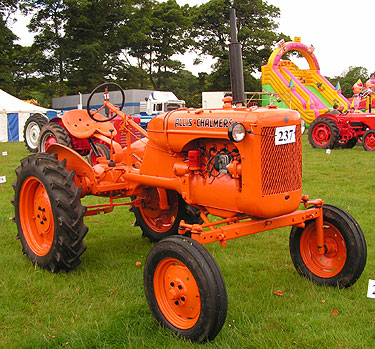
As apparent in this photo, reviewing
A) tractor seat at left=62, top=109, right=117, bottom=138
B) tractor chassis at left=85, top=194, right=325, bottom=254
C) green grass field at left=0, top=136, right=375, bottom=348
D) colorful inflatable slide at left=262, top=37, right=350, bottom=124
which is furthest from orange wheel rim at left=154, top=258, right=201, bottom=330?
colorful inflatable slide at left=262, top=37, right=350, bottom=124

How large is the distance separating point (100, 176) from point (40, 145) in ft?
21.4

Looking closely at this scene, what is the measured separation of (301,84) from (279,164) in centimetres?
2285

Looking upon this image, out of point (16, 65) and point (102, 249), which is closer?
point (102, 249)

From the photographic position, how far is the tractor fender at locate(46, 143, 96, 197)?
4328 mm

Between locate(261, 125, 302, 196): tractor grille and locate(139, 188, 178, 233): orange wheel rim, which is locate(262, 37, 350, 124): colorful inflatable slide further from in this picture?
locate(261, 125, 302, 196): tractor grille

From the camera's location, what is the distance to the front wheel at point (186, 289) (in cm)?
270

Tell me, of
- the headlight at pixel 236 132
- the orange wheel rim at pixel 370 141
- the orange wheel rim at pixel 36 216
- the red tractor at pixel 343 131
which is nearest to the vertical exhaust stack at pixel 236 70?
the headlight at pixel 236 132

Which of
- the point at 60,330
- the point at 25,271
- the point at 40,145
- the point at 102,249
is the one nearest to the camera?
the point at 60,330

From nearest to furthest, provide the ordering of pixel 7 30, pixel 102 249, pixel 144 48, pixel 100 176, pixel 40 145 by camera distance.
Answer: pixel 100 176, pixel 102 249, pixel 40 145, pixel 7 30, pixel 144 48

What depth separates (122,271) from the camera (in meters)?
4.05

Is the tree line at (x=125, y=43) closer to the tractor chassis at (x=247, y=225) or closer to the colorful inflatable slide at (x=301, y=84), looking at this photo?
the colorful inflatable slide at (x=301, y=84)

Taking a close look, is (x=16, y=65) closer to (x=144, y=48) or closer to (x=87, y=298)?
(x=144, y=48)

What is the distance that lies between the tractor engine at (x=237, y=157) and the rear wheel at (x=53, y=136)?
6625mm

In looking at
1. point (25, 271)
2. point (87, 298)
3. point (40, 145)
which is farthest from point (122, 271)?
point (40, 145)
